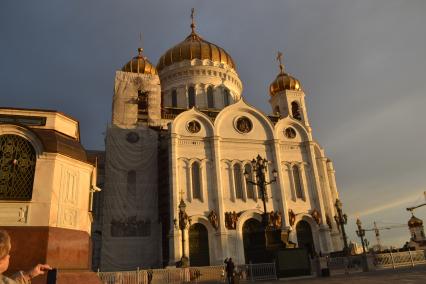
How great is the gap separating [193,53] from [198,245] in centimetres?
2021

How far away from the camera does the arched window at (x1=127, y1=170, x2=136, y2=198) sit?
24995 millimetres

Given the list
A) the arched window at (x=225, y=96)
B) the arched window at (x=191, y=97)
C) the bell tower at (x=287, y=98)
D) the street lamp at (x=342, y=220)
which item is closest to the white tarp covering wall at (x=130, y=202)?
the arched window at (x=191, y=97)

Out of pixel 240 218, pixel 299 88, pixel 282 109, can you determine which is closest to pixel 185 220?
pixel 240 218

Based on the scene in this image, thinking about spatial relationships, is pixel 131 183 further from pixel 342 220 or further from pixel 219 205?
pixel 342 220

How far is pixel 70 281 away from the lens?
744 cm

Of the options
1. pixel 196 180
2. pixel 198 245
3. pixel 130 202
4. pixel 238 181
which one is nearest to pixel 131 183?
pixel 130 202

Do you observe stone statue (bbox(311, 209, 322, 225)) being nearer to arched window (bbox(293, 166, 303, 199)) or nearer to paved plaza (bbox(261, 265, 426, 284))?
arched window (bbox(293, 166, 303, 199))

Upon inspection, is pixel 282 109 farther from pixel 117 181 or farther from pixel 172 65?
pixel 117 181

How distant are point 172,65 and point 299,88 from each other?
1342 centimetres

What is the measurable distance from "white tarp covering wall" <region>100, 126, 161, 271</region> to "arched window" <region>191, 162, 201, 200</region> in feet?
10.2

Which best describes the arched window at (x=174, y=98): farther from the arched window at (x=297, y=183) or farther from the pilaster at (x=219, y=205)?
the arched window at (x=297, y=183)

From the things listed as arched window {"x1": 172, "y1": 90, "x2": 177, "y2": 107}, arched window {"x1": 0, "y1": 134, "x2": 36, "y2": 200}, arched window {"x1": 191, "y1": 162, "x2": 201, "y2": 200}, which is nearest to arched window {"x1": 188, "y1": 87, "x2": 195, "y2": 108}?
arched window {"x1": 172, "y1": 90, "x2": 177, "y2": 107}

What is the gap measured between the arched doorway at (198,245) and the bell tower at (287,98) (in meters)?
15.1

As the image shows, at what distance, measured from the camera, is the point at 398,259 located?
17.9 meters
